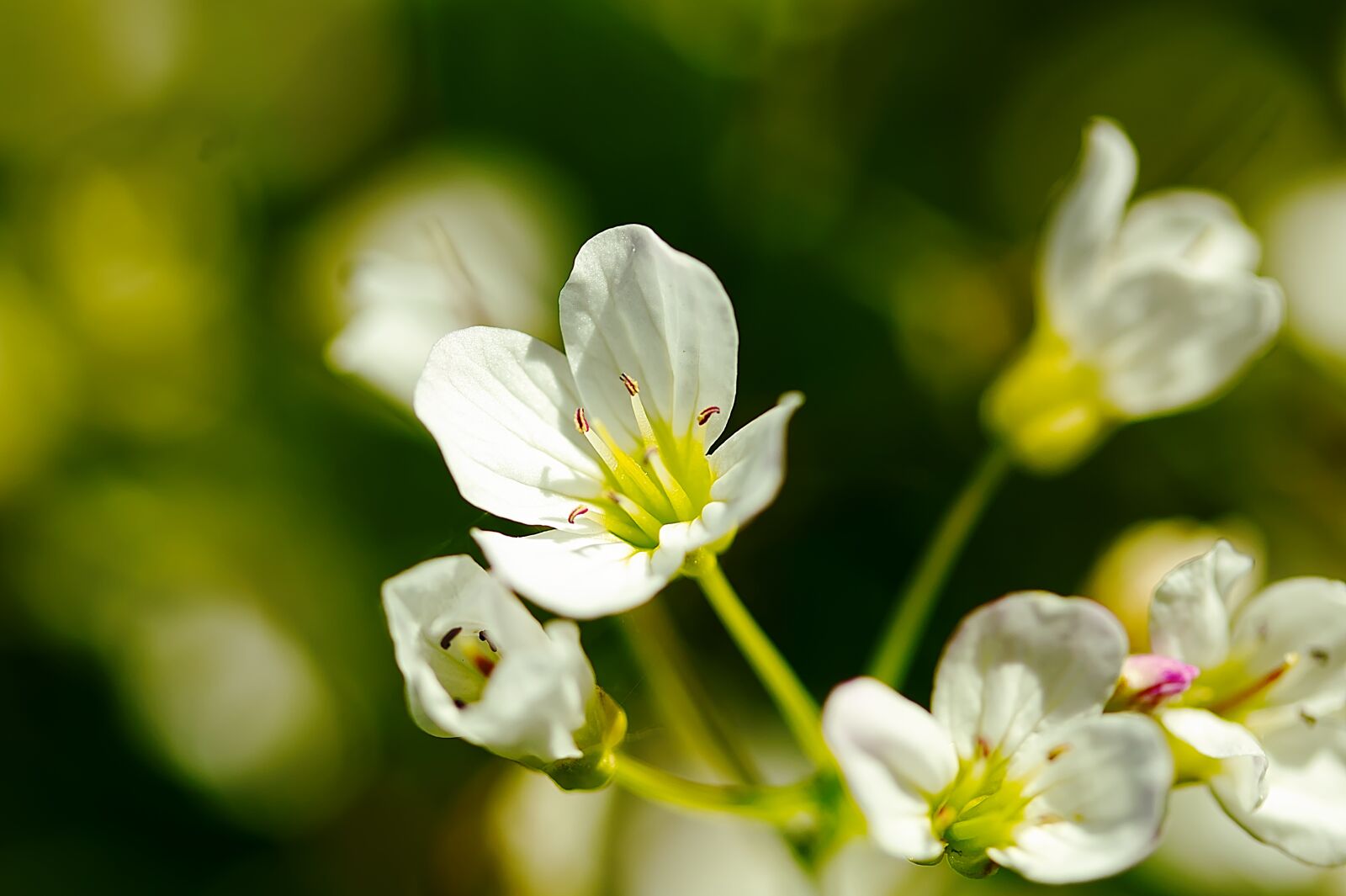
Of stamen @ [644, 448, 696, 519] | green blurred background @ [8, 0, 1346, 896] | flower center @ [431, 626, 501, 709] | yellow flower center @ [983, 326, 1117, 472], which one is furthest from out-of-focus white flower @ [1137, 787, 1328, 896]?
flower center @ [431, 626, 501, 709]

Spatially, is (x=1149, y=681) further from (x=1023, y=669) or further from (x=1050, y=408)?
(x=1050, y=408)

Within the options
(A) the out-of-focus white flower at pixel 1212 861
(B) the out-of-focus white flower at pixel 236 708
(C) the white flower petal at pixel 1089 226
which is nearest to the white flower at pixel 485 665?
(C) the white flower petal at pixel 1089 226

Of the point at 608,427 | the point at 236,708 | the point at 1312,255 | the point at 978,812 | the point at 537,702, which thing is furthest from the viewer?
the point at 1312,255

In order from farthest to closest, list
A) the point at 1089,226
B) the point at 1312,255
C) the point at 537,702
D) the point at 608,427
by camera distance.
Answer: the point at 1312,255, the point at 1089,226, the point at 608,427, the point at 537,702

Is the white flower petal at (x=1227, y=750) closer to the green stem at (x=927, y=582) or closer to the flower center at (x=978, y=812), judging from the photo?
the flower center at (x=978, y=812)

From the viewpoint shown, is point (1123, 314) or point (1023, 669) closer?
point (1023, 669)

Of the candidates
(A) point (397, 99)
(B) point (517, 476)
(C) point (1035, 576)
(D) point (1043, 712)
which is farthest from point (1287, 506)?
(A) point (397, 99)

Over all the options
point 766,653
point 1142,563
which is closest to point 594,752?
point 766,653
